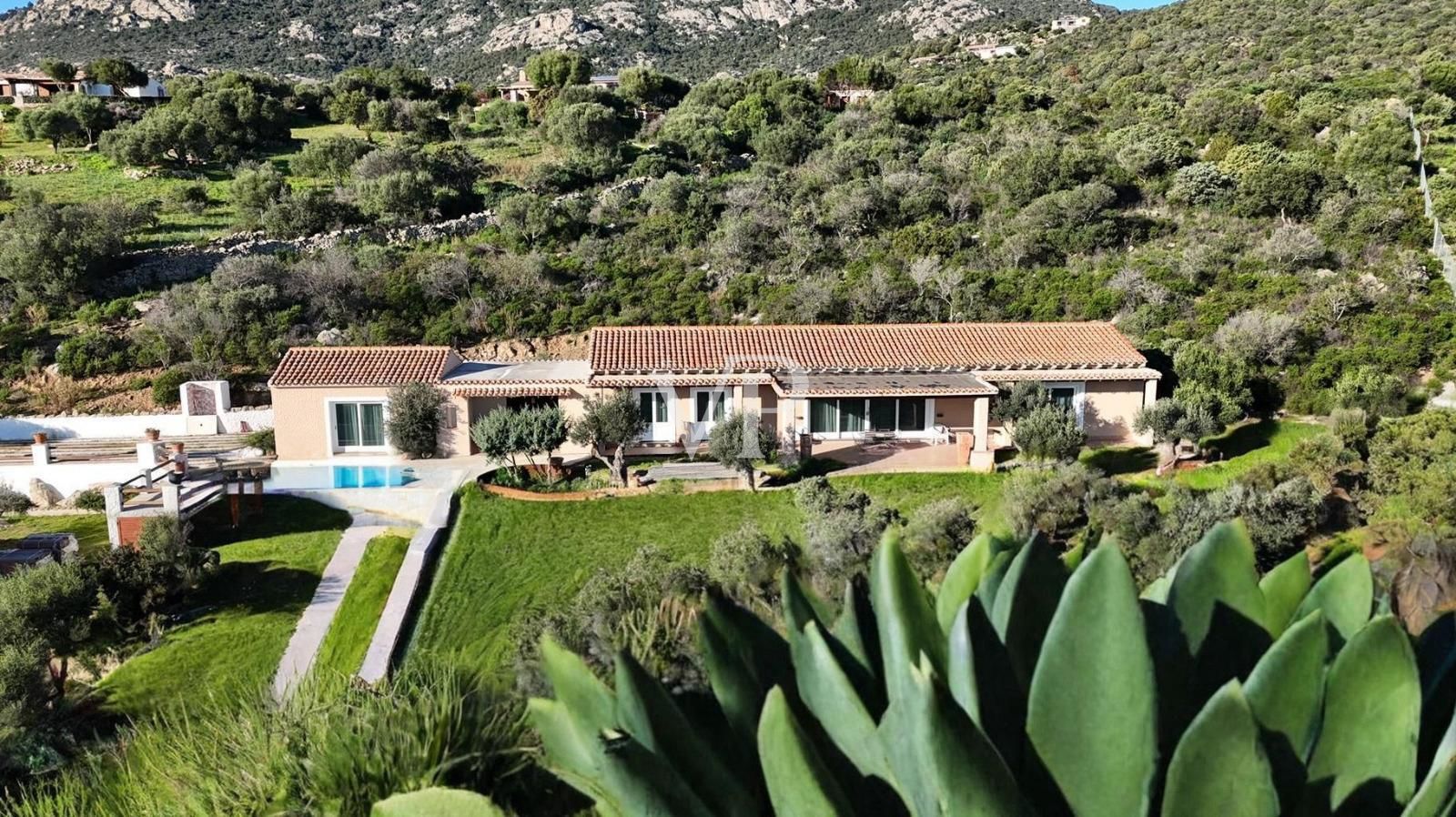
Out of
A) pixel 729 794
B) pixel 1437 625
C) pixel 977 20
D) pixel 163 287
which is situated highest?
pixel 977 20

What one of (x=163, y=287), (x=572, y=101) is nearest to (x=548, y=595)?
(x=163, y=287)

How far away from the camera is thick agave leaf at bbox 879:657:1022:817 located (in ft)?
5.86

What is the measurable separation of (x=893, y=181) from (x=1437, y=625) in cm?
3199

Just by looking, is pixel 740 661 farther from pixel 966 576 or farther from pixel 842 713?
pixel 966 576

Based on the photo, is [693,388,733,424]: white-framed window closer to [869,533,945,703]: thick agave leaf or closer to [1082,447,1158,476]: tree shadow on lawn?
[1082,447,1158,476]: tree shadow on lawn

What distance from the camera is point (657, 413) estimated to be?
17.3 m

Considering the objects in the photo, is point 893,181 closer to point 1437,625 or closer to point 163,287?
point 163,287

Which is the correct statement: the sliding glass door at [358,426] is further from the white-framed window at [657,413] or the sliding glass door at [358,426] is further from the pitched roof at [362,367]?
the white-framed window at [657,413]

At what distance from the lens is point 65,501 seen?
655 inches

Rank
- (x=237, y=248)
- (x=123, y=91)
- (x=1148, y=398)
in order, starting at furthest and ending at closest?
(x=123, y=91) → (x=237, y=248) → (x=1148, y=398)

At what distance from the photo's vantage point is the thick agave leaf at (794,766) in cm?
194

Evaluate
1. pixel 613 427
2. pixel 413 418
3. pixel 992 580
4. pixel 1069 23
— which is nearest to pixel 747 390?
pixel 613 427

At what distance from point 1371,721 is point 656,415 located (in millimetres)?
15422

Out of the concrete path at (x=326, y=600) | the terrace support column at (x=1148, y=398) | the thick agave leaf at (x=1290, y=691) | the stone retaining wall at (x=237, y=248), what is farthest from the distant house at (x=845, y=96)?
the thick agave leaf at (x=1290, y=691)
